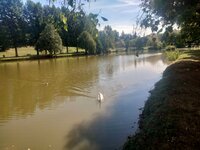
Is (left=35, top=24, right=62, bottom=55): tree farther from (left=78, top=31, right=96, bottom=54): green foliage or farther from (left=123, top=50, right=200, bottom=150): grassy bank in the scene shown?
(left=123, top=50, right=200, bottom=150): grassy bank

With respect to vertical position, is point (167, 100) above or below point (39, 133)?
above

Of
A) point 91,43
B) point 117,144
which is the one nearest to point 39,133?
point 117,144

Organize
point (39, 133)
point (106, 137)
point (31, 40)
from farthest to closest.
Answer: point (31, 40) < point (39, 133) < point (106, 137)

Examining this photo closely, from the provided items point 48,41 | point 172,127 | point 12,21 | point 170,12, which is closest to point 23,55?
point 48,41

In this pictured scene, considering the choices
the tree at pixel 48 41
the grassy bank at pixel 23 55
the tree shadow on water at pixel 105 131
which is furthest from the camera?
the tree at pixel 48 41

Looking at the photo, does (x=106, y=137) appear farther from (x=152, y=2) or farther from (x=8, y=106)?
(x=8, y=106)

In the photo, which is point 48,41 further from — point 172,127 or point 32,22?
point 172,127

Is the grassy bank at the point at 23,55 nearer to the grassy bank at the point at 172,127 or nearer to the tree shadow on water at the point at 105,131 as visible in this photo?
the tree shadow on water at the point at 105,131

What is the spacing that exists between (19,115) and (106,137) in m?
6.01

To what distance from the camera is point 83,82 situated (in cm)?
2536

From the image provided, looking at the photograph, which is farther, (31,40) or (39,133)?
(31,40)

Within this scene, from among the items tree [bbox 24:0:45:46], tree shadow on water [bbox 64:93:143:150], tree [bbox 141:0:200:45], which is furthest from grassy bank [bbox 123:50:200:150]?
tree [bbox 24:0:45:46]

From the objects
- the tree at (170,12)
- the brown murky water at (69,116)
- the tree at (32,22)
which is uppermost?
the tree at (32,22)

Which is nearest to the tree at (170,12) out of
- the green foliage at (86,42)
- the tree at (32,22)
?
the green foliage at (86,42)
